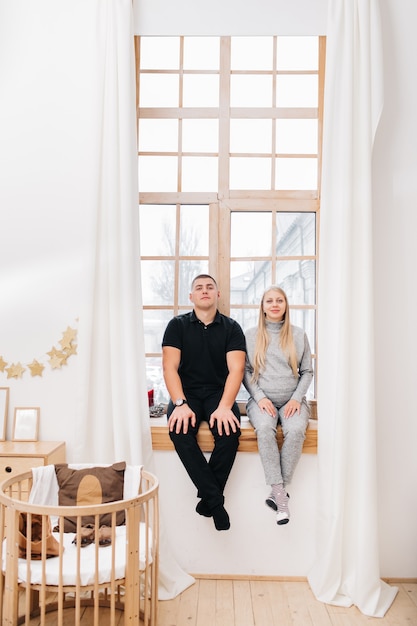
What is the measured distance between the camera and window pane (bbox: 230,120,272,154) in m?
3.09

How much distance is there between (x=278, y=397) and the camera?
2.77 meters

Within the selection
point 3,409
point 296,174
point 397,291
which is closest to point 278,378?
point 397,291

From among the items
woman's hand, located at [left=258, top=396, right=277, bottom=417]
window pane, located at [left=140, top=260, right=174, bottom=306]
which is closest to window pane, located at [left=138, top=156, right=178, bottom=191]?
window pane, located at [left=140, top=260, right=174, bottom=306]

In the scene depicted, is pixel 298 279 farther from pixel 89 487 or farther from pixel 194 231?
pixel 89 487

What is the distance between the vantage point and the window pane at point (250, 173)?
10.1ft

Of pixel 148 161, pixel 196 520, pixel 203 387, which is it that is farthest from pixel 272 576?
pixel 148 161

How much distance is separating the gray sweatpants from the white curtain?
0.37 ft

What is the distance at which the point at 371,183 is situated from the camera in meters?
2.60

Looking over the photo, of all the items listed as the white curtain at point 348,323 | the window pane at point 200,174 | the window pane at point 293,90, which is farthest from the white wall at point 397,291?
A: the window pane at point 200,174

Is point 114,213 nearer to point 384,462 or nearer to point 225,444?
point 225,444

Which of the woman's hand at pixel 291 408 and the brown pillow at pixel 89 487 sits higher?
the woman's hand at pixel 291 408

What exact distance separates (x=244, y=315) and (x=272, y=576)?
1.33 meters

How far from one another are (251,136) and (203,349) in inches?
48.8

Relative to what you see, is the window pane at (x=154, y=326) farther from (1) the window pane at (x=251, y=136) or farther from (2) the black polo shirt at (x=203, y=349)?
Result: (1) the window pane at (x=251, y=136)
